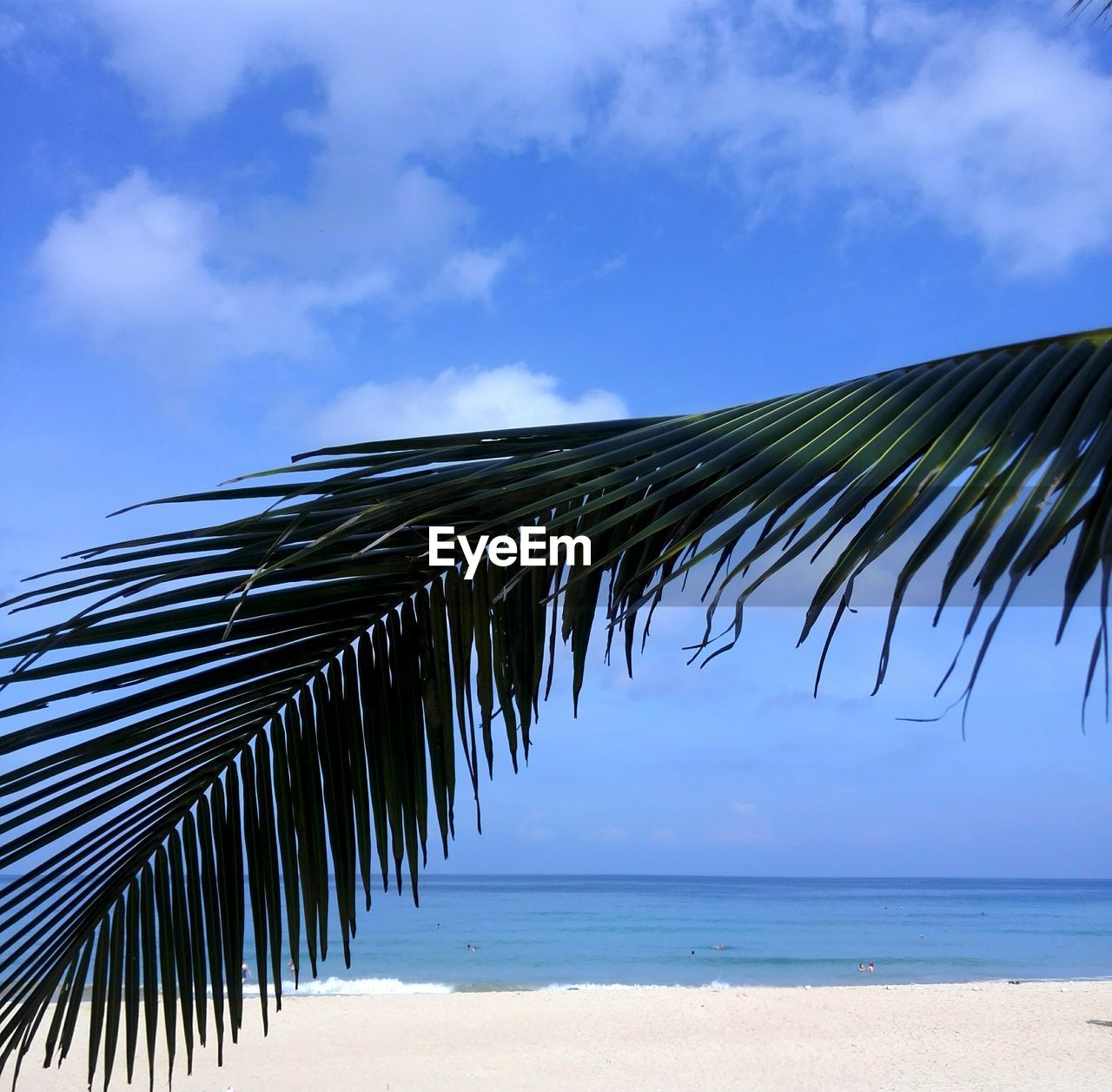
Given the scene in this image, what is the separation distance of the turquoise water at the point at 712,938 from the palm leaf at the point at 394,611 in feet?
44.4

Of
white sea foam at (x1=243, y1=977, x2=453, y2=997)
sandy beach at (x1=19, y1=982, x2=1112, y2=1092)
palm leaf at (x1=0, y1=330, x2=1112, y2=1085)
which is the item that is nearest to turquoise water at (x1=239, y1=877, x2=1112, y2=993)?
white sea foam at (x1=243, y1=977, x2=453, y2=997)

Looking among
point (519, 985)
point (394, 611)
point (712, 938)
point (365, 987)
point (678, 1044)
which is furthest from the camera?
point (712, 938)

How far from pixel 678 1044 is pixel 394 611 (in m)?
12.6

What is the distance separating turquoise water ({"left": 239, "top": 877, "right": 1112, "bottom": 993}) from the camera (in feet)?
77.7

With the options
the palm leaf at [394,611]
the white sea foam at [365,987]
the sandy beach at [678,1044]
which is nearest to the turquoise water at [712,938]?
the white sea foam at [365,987]

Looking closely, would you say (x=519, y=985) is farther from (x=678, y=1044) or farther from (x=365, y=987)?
(x=678, y=1044)

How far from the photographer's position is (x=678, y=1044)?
12375 mm

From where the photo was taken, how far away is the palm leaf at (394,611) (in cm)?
72

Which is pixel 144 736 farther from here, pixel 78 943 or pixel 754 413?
pixel 754 413

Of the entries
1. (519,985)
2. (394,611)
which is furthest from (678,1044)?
(394,611)

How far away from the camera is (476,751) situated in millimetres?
1258

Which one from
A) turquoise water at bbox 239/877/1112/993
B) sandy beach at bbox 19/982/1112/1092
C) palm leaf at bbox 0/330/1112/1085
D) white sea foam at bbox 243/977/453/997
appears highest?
palm leaf at bbox 0/330/1112/1085

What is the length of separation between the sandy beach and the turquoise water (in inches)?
70.6

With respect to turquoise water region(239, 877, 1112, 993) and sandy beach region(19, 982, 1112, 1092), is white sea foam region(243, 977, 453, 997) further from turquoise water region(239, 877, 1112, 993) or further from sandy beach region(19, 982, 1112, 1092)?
sandy beach region(19, 982, 1112, 1092)
